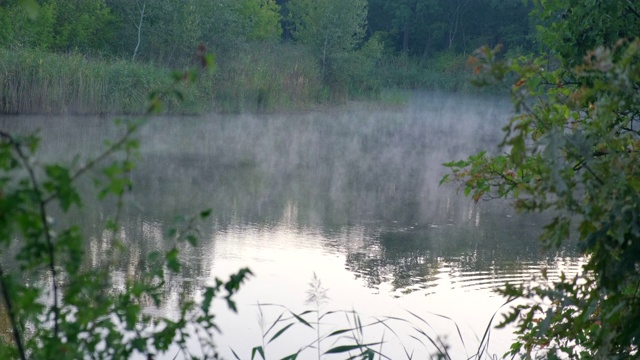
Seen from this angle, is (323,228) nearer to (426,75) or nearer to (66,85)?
(66,85)

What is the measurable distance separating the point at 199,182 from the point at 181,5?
44.7 ft

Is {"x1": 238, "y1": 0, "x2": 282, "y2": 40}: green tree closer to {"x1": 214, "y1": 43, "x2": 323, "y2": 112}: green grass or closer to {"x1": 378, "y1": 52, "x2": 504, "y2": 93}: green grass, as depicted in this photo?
{"x1": 378, "y1": 52, "x2": 504, "y2": 93}: green grass

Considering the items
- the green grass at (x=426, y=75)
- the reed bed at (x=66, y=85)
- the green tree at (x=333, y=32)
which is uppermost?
the green tree at (x=333, y=32)

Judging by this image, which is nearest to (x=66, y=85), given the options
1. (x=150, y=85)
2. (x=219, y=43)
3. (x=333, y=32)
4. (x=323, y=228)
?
(x=150, y=85)

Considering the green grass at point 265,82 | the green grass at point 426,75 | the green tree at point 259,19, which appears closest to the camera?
the green grass at point 265,82

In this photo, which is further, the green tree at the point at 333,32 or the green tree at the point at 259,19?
the green tree at the point at 259,19

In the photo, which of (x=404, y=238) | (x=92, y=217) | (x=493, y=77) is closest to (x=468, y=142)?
(x=404, y=238)

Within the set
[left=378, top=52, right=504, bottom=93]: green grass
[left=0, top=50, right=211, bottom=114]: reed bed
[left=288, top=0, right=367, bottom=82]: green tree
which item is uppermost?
[left=288, top=0, right=367, bottom=82]: green tree

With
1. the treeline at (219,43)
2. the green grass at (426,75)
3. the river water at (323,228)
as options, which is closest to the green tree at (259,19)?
the treeline at (219,43)

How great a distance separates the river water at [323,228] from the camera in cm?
579

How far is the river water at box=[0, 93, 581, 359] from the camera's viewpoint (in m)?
5.79

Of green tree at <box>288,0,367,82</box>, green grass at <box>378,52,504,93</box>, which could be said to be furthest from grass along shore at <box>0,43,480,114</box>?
green grass at <box>378,52,504,93</box>

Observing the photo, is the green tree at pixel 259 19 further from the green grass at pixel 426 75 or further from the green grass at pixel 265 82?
the green grass at pixel 265 82

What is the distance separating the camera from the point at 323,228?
8.95 meters
